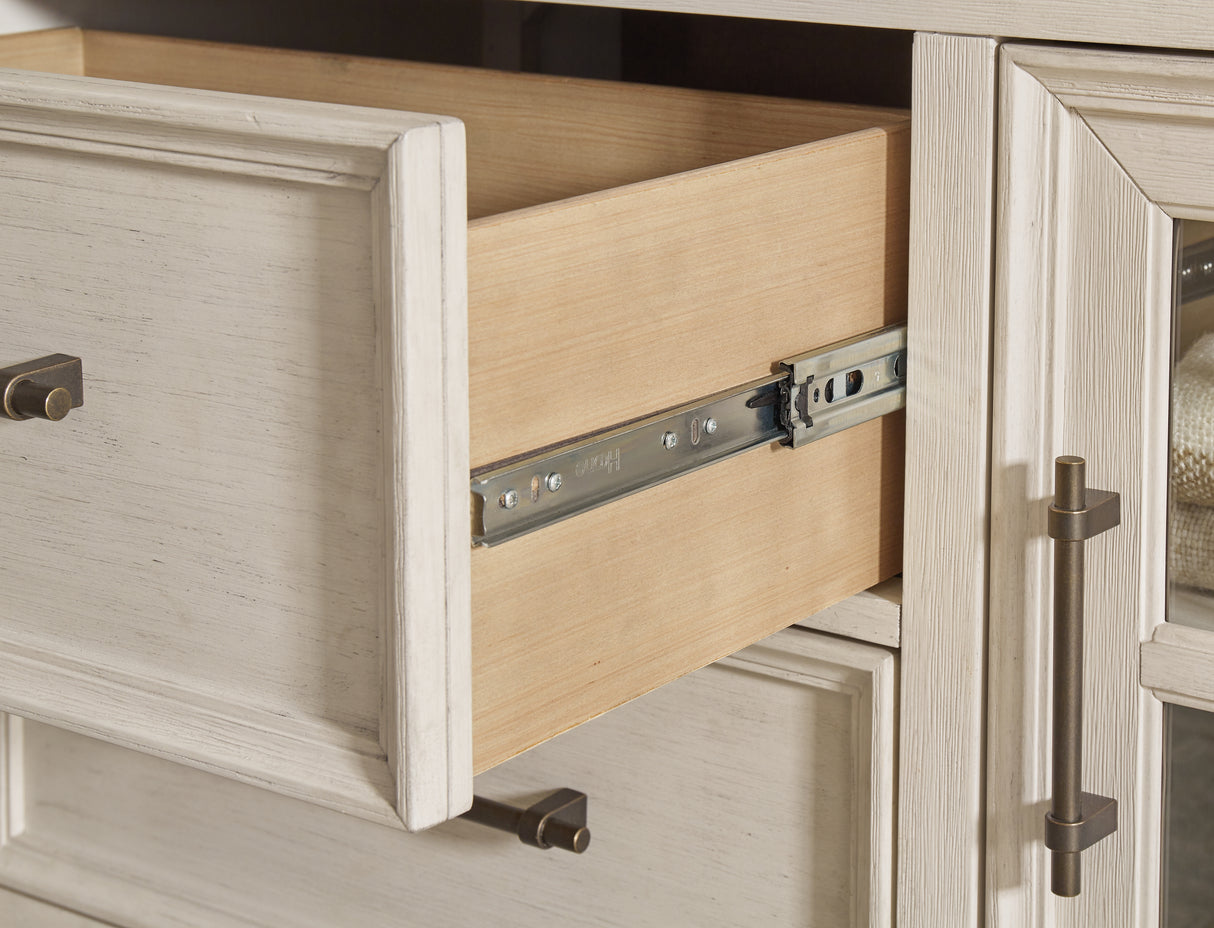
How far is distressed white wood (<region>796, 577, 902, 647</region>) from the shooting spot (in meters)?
0.59

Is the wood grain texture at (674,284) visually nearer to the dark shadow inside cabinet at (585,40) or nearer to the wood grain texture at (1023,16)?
the wood grain texture at (1023,16)

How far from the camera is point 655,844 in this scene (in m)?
0.66

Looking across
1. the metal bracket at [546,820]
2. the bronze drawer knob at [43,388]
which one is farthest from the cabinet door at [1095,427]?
the bronze drawer knob at [43,388]

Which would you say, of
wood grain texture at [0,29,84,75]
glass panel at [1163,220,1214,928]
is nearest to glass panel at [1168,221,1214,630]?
glass panel at [1163,220,1214,928]

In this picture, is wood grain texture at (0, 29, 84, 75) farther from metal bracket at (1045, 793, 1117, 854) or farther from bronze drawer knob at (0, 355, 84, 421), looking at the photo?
metal bracket at (1045, 793, 1117, 854)

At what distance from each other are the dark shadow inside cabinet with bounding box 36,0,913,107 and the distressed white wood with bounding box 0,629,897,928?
422 mm

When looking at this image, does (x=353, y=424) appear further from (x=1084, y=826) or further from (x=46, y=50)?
(x=46, y=50)

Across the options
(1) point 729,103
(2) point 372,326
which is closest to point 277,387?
(2) point 372,326

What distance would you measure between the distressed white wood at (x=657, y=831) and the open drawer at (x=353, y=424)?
11 centimetres

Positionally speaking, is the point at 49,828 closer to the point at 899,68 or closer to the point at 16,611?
the point at 16,611

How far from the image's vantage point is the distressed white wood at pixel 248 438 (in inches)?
15.0

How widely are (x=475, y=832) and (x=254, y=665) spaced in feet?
0.95

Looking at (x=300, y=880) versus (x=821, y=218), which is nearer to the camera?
(x=821, y=218)

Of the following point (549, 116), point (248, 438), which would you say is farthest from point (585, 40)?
point (248, 438)
